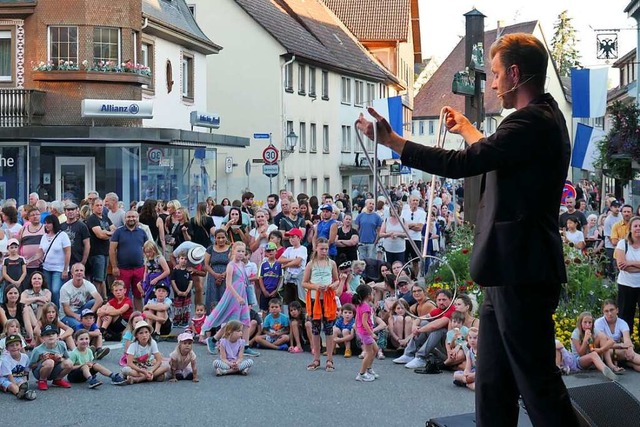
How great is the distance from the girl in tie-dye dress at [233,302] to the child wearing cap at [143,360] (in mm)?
2070

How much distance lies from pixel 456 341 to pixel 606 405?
7664mm

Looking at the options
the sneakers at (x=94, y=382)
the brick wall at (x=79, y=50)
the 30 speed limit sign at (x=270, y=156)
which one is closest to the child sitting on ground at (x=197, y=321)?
the sneakers at (x=94, y=382)

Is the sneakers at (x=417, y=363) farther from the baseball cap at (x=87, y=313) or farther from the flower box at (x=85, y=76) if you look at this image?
the flower box at (x=85, y=76)

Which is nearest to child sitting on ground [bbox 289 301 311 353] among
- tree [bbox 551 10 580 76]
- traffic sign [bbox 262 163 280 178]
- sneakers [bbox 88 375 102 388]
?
sneakers [bbox 88 375 102 388]

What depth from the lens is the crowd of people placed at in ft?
43.3

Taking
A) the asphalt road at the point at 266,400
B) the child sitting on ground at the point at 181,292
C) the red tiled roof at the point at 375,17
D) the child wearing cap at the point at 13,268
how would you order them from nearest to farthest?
the asphalt road at the point at 266,400 < the child wearing cap at the point at 13,268 < the child sitting on ground at the point at 181,292 < the red tiled roof at the point at 375,17

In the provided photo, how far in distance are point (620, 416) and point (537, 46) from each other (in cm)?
218

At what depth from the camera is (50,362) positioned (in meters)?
12.6

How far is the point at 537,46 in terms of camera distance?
15.1 ft

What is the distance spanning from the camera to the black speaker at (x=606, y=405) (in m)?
5.65

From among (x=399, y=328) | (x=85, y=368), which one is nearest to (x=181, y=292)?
(x=399, y=328)

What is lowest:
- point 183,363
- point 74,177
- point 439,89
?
point 183,363

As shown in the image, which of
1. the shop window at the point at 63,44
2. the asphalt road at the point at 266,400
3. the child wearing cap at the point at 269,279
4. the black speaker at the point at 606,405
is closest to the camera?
the black speaker at the point at 606,405

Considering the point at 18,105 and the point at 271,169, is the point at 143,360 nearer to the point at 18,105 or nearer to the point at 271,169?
the point at 271,169
